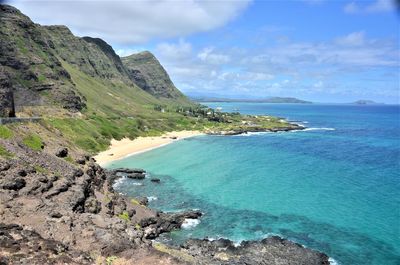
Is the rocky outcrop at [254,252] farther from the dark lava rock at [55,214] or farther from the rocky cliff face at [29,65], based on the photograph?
the rocky cliff face at [29,65]

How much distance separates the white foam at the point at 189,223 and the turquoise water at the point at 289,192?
911 mm

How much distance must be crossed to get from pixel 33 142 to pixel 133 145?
276 ft

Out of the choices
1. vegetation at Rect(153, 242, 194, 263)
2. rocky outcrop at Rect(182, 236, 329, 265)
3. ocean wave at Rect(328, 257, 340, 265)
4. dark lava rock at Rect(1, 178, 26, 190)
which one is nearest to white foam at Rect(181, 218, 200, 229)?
rocky outcrop at Rect(182, 236, 329, 265)

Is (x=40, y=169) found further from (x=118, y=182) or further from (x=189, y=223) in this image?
(x=118, y=182)

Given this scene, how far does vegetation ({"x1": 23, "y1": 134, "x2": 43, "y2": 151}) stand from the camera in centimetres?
5760

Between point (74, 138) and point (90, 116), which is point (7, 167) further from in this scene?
point (90, 116)

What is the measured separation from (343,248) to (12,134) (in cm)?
4952

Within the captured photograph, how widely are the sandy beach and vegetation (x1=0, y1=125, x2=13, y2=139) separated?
53690mm

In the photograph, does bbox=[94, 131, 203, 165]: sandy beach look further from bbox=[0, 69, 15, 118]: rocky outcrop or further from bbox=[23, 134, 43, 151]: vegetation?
bbox=[23, 134, 43, 151]: vegetation

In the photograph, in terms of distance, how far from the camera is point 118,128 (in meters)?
158

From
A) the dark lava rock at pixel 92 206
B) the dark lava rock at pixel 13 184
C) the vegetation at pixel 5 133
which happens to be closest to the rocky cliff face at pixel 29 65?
the vegetation at pixel 5 133

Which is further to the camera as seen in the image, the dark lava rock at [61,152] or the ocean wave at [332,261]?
the dark lava rock at [61,152]

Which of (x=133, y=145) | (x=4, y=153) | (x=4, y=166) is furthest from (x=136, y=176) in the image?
(x=133, y=145)

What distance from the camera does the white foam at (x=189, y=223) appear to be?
62.2 meters
